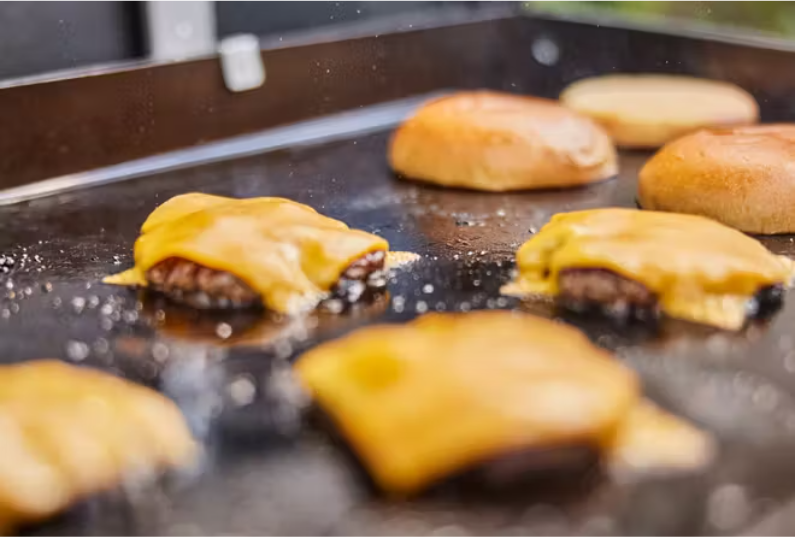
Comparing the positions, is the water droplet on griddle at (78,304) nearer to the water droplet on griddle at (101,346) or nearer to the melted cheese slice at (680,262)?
the water droplet on griddle at (101,346)

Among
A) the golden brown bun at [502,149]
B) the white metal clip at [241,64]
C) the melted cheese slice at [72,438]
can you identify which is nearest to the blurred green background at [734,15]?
the golden brown bun at [502,149]

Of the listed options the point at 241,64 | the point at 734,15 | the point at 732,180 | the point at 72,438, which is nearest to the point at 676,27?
the point at 734,15

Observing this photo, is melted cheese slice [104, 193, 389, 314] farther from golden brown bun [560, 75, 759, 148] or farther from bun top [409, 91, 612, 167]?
golden brown bun [560, 75, 759, 148]

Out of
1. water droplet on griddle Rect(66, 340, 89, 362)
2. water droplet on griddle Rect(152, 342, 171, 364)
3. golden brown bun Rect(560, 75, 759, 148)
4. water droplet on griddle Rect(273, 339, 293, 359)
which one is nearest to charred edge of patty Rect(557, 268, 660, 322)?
water droplet on griddle Rect(273, 339, 293, 359)

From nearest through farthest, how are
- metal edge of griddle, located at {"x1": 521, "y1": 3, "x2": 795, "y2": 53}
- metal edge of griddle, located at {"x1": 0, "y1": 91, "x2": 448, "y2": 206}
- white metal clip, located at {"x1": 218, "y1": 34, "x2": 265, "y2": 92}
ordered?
metal edge of griddle, located at {"x1": 0, "y1": 91, "x2": 448, "y2": 206} < white metal clip, located at {"x1": 218, "y1": 34, "x2": 265, "y2": 92} < metal edge of griddle, located at {"x1": 521, "y1": 3, "x2": 795, "y2": 53}

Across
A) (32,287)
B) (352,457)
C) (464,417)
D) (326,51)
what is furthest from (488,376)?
(326,51)

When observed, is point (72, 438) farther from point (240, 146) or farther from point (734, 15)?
point (734, 15)

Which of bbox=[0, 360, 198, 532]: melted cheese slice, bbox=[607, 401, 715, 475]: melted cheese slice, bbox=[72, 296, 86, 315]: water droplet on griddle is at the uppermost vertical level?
bbox=[0, 360, 198, 532]: melted cheese slice
